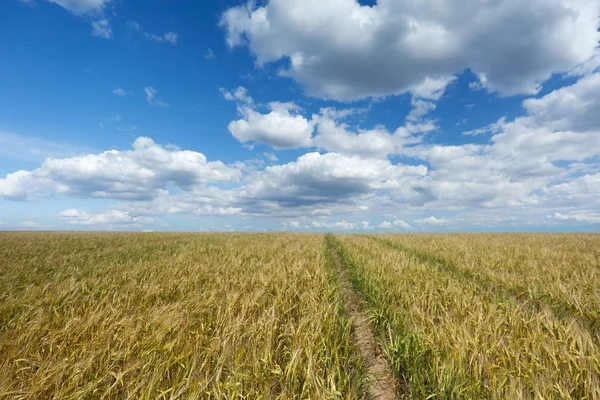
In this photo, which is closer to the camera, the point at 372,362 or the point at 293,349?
the point at 293,349

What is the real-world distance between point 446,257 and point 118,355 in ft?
39.3

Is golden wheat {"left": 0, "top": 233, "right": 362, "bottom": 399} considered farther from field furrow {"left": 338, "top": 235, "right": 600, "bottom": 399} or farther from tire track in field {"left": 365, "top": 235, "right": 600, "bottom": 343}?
tire track in field {"left": 365, "top": 235, "right": 600, "bottom": 343}

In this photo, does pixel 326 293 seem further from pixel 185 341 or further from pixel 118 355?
pixel 118 355

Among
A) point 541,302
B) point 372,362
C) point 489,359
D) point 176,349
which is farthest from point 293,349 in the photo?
point 541,302

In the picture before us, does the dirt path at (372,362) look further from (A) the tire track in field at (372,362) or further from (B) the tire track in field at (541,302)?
(B) the tire track in field at (541,302)

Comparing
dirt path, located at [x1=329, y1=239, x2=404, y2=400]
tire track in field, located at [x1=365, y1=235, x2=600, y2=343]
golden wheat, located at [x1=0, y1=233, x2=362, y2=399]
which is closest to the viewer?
golden wheat, located at [x1=0, y1=233, x2=362, y2=399]

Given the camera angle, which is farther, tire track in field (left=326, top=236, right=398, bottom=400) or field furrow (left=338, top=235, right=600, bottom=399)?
tire track in field (left=326, top=236, right=398, bottom=400)

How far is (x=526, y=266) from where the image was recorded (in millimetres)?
9258

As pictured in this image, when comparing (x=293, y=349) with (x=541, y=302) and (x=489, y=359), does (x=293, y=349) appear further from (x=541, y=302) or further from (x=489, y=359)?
(x=541, y=302)

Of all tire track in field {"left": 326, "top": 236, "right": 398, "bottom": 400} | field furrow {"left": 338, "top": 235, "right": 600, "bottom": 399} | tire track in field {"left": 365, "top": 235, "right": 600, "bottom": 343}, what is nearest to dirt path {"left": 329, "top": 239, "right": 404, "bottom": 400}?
tire track in field {"left": 326, "top": 236, "right": 398, "bottom": 400}

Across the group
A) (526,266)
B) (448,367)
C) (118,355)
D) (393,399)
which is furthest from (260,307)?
(526,266)

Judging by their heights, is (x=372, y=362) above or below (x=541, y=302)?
below

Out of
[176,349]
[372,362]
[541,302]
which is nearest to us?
[176,349]

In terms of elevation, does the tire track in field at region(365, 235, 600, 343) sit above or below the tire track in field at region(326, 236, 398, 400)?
above
